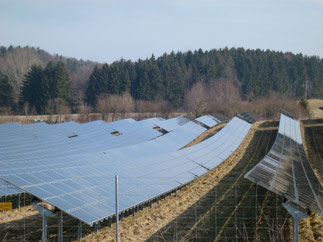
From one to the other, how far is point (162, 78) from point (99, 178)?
53467mm

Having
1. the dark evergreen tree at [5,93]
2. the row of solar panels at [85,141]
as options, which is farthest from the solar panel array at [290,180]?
the dark evergreen tree at [5,93]

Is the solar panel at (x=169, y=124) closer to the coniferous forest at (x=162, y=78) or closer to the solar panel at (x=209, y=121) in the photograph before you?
the solar panel at (x=209, y=121)

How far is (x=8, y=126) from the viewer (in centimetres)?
2688

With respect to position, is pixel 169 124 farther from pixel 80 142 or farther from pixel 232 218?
pixel 232 218

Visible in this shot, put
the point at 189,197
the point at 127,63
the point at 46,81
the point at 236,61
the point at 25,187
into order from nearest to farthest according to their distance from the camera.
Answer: the point at 25,187, the point at 189,197, the point at 46,81, the point at 127,63, the point at 236,61

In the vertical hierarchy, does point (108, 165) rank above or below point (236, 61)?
below

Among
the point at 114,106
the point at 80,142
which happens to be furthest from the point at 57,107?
the point at 80,142

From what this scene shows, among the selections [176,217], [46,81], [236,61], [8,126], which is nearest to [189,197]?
[176,217]

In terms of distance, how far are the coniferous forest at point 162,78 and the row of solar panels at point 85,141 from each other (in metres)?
24.1

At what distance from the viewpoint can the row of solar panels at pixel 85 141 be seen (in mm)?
18531

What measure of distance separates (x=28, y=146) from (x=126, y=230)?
40.8 ft

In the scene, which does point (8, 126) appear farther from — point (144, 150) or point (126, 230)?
point (126, 230)

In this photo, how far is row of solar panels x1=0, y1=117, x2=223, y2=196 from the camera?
18.5 m

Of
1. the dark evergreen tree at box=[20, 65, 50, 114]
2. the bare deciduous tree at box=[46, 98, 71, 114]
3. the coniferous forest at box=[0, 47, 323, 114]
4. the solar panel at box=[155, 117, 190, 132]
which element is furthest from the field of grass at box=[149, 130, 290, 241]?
the dark evergreen tree at box=[20, 65, 50, 114]
